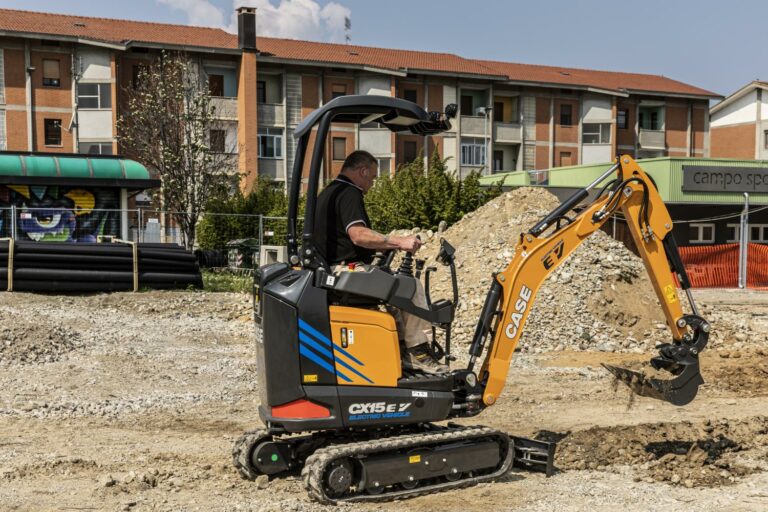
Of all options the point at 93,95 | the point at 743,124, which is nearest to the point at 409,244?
the point at 93,95

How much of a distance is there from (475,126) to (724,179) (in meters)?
21.4

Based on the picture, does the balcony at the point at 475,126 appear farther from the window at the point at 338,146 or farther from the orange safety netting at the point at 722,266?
the orange safety netting at the point at 722,266

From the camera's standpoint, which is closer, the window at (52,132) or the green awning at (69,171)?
the green awning at (69,171)

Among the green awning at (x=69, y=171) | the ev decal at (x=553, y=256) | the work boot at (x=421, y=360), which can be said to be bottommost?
the work boot at (x=421, y=360)

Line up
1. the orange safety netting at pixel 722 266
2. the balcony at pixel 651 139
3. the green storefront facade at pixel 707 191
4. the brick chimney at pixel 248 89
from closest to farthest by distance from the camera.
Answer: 1. the orange safety netting at pixel 722 266
2. the green storefront facade at pixel 707 191
3. the brick chimney at pixel 248 89
4. the balcony at pixel 651 139

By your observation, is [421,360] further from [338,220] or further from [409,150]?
[409,150]

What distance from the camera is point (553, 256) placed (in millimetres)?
6605

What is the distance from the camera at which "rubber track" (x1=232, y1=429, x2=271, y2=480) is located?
6332mm

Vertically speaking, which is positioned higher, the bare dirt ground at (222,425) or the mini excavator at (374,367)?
the mini excavator at (374,367)

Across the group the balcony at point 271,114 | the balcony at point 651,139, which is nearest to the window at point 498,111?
the balcony at point 651,139

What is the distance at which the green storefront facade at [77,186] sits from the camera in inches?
958

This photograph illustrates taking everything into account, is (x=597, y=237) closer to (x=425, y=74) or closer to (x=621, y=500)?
(x=621, y=500)

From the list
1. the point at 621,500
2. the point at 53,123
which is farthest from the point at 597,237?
the point at 53,123

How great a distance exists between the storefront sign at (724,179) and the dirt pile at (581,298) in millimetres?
14518
